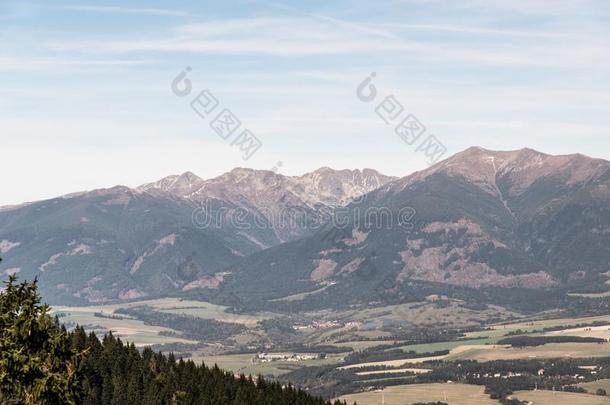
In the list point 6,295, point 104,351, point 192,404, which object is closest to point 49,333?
point 6,295

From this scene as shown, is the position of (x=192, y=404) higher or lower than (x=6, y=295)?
lower

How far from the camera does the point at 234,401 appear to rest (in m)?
173

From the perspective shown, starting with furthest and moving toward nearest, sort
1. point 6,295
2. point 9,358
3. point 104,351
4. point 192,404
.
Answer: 1. point 104,351
2. point 192,404
3. point 6,295
4. point 9,358

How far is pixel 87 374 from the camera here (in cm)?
17462

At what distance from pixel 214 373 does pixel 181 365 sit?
6637 millimetres

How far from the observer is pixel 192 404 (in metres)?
168

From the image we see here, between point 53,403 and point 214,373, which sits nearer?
point 53,403

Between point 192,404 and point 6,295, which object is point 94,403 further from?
point 6,295

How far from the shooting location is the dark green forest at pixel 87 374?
253 feet

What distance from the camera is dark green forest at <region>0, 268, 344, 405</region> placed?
77.2 m

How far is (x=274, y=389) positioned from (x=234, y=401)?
22217 mm

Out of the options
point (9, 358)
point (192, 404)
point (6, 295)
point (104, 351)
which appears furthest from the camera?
point (104, 351)

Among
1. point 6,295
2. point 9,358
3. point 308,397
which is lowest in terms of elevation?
point 308,397

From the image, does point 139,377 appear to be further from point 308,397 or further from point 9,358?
point 9,358
